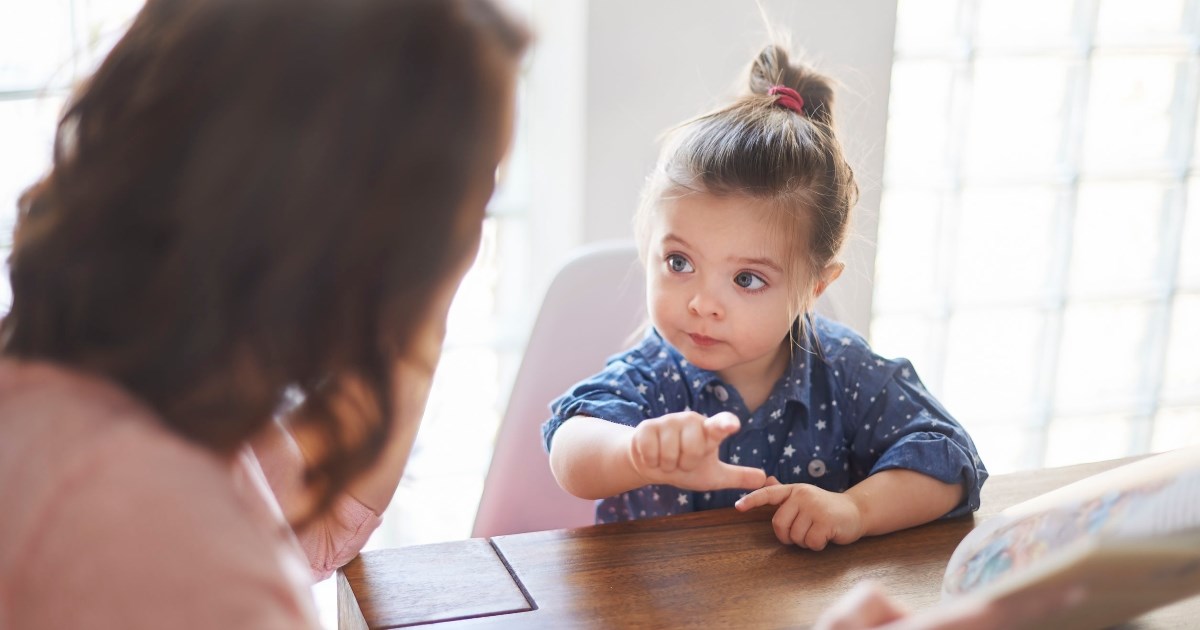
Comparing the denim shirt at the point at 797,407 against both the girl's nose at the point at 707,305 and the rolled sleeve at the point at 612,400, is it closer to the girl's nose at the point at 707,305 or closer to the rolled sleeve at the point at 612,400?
the rolled sleeve at the point at 612,400

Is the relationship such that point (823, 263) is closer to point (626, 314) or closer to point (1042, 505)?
point (626, 314)

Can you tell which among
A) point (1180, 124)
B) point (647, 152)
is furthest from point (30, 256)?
point (1180, 124)

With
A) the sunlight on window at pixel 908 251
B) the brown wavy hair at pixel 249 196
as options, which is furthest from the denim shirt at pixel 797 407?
the sunlight on window at pixel 908 251

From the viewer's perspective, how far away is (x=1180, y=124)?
238 centimetres

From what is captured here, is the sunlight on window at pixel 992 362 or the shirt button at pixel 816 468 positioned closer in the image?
the shirt button at pixel 816 468

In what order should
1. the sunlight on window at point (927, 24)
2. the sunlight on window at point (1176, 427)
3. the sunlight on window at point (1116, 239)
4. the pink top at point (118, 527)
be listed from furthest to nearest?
the sunlight on window at point (1176, 427), the sunlight on window at point (1116, 239), the sunlight on window at point (927, 24), the pink top at point (118, 527)

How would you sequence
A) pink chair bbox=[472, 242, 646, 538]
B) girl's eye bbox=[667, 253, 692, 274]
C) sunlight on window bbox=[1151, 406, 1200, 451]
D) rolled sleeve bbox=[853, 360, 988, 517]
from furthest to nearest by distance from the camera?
1. sunlight on window bbox=[1151, 406, 1200, 451]
2. pink chair bbox=[472, 242, 646, 538]
3. girl's eye bbox=[667, 253, 692, 274]
4. rolled sleeve bbox=[853, 360, 988, 517]

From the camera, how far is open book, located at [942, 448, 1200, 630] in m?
0.62

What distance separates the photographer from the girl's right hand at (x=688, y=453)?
3.01 feet

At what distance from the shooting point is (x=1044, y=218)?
238 cm

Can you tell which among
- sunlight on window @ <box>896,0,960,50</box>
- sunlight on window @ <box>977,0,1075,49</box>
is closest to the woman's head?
sunlight on window @ <box>896,0,960,50</box>

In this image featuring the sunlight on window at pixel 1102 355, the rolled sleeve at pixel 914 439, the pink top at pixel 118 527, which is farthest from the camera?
the sunlight on window at pixel 1102 355

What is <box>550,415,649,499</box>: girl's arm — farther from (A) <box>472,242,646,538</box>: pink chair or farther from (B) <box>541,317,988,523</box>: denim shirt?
(A) <box>472,242,646,538</box>: pink chair

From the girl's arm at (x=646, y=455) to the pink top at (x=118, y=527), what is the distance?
40cm
